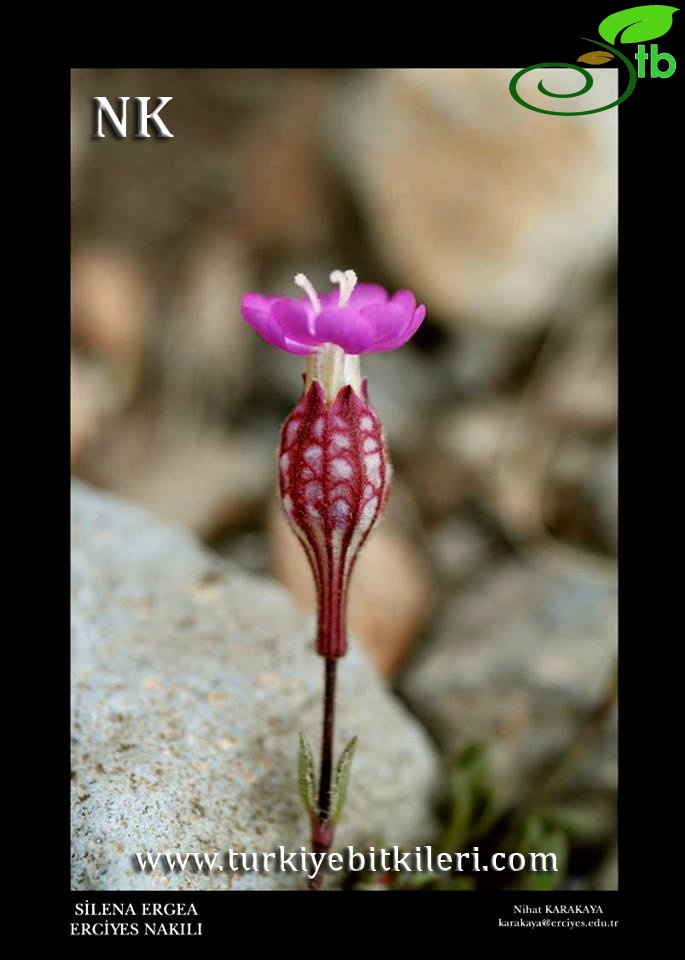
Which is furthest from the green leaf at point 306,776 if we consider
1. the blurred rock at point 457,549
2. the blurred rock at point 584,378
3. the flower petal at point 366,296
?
the blurred rock at point 584,378

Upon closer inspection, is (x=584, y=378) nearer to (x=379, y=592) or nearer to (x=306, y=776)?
(x=379, y=592)

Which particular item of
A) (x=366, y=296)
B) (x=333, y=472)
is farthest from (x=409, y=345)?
(x=333, y=472)

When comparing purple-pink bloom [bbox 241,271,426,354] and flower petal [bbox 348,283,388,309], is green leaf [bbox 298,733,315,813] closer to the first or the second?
purple-pink bloom [bbox 241,271,426,354]

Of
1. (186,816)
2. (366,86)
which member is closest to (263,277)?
(366,86)

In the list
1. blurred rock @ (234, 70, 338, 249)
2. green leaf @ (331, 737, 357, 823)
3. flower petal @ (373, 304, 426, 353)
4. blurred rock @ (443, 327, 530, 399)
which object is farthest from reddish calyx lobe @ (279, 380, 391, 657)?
blurred rock @ (234, 70, 338, 249)

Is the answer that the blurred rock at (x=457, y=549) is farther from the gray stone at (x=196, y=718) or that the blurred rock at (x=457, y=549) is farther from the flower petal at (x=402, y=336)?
the flower petal at (x=402, y=336)
